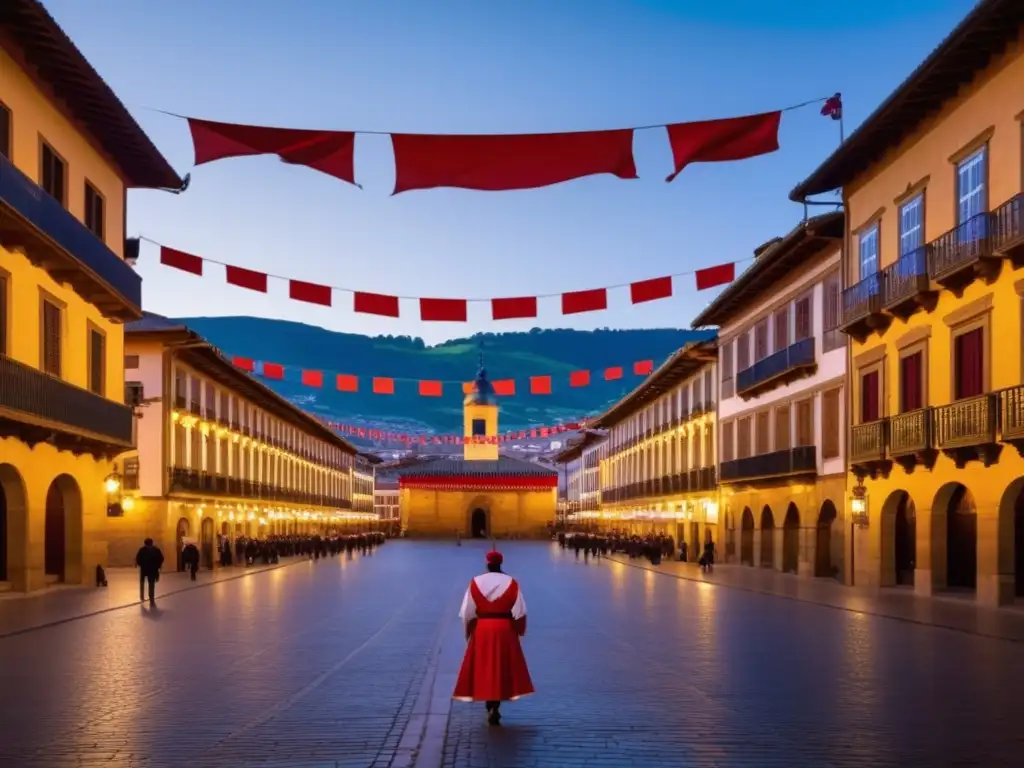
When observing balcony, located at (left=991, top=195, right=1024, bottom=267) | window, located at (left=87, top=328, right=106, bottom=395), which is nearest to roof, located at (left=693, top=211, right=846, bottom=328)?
balcony, located at (left=991, top=195, right=1024, bottom=267)

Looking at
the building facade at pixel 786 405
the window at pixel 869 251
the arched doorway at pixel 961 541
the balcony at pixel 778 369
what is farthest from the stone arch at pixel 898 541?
the balcony at pixel 778 369

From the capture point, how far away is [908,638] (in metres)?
20.0

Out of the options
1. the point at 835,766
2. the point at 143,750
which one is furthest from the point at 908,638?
the point at 143,750

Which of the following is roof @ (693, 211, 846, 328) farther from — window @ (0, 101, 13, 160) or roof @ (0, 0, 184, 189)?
window @ (0, 101, 13, 160)

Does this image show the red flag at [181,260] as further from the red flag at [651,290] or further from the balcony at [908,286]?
the balcony at [908,286]

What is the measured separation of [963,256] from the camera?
87.2ft

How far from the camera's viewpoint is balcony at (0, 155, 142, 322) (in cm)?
2545

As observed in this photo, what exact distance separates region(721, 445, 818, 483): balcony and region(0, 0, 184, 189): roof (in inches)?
795

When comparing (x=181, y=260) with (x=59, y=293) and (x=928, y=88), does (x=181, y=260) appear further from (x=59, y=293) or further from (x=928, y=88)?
(x=928, y=88)

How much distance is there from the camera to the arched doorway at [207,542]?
53.9m

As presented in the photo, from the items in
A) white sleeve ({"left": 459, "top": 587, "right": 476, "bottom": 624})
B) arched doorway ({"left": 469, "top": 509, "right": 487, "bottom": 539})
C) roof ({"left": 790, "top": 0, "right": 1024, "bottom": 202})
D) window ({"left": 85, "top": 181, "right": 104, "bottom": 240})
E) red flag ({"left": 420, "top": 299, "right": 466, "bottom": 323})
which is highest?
roof ({"left": 790, "top": 0, "right": 1024, "bottom": 202})

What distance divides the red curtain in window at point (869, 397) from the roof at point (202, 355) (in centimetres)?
2163

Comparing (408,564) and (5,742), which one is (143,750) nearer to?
(5,742)

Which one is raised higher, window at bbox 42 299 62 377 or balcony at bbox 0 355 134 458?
window at bbox 42 299 62 377
